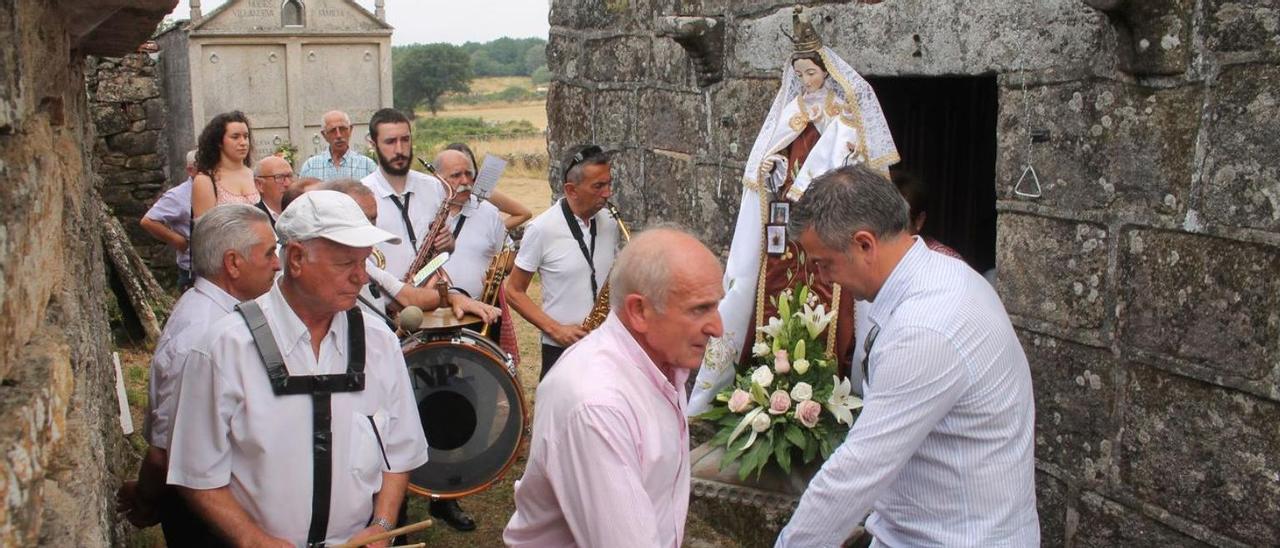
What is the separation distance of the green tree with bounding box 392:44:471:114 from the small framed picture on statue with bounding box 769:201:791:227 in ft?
208

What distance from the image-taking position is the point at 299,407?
10.1ft

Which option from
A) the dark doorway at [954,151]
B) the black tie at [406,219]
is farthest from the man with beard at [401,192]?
the dark doorway at [954,151]

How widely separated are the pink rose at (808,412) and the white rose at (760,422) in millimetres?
127

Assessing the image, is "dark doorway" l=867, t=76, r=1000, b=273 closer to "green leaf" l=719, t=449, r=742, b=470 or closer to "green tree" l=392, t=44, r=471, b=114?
"green leaf" l=719, t=449, r=742, b=470

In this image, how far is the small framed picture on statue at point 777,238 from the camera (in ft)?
17.4

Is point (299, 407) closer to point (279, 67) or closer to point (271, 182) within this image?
point (271, 182)

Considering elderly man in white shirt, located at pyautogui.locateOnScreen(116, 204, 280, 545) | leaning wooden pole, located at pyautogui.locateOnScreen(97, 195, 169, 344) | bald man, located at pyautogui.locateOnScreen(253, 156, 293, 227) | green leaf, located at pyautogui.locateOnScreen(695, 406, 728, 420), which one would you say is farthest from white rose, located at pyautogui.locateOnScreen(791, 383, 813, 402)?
leaning wooden pole, located at pyautogui.locateOnScreen(97, 195, 169, 344)

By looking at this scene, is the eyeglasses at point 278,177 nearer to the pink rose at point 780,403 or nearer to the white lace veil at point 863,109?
the white lace veil at point 863,109

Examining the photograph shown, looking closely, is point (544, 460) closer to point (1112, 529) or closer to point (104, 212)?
point (1112, 529)

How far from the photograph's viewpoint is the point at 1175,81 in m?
3.85

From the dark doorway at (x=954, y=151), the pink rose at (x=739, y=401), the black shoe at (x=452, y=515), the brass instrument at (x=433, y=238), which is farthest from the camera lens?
the dark doorway at (x=954, y=151)

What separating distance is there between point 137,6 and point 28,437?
5.61 feet

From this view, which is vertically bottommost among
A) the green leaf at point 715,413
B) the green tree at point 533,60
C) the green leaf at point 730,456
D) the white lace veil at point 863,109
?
the green leaf at point 730,456

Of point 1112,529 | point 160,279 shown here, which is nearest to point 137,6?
point 1112,529
